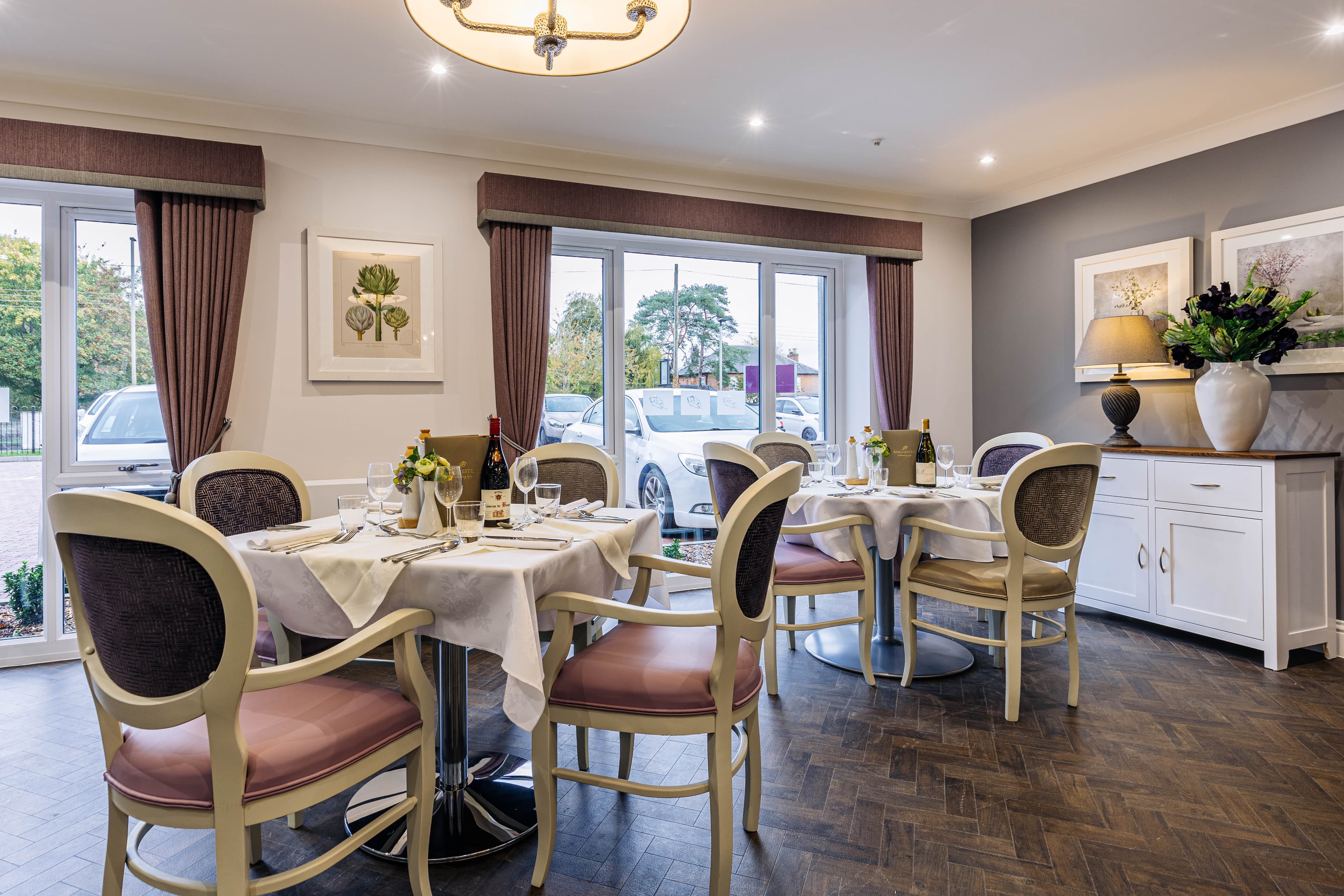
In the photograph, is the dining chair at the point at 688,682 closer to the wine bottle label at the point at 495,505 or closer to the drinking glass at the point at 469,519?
the drinking glass at the point at 469,519

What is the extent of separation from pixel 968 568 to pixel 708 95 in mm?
2590

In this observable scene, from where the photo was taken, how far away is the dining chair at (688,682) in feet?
5.80

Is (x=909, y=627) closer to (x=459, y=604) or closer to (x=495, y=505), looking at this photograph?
(x=495, y=505)

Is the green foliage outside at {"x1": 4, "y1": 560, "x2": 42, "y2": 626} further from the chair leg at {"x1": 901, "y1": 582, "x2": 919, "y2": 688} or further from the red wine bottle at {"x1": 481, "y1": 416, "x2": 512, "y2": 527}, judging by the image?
the chair leg at {"x1": 901, "y1": 582, "x2": 919, "y2": 688}

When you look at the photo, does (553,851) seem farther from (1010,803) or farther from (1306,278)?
(1306,278)

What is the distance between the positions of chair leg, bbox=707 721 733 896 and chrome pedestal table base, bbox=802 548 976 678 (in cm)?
170

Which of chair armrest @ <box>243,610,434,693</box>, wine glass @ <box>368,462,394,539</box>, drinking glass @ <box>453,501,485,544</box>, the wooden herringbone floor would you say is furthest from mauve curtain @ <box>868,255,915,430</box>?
chair armrest @ <box>243,610,434,693</box>

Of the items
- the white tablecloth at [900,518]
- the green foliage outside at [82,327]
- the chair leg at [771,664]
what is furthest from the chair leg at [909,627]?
the green foliage outside at [82,327]

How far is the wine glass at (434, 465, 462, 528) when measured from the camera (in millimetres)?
2029

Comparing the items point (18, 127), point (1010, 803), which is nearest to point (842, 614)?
point (1010, 803)

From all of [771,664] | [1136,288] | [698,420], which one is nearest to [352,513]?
[771,664]

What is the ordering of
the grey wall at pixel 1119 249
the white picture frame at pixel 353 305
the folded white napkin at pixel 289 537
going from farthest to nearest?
the white picture frame at pixel 353 305 < the grey wall at pixel 1119 249 < the folded white napkin at pixel 289 537

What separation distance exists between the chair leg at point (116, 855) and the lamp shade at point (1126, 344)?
4713 millimetres

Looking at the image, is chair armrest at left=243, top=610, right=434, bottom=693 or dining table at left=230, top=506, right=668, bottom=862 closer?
chair armrest at left=243, top=610, right=434, bottom=693
